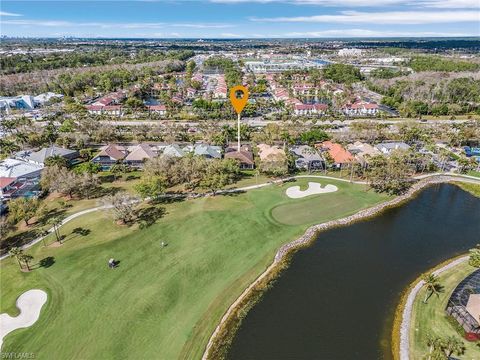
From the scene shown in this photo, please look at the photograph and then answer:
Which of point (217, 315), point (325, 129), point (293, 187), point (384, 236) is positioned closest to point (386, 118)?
point (325, 129)

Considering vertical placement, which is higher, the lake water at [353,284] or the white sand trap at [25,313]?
the white sand trap at [25,313]

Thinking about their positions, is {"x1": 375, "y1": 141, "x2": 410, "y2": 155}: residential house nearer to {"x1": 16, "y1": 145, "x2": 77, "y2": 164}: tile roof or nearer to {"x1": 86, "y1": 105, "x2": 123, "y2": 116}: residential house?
{"x1": 16, "y1": 145, "x2": 77, "y2": 164}: tile roof

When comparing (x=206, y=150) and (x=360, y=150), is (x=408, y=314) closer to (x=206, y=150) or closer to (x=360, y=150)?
(x=360, y=150)

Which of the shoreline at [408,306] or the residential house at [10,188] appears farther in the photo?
the residential house at [10,188]

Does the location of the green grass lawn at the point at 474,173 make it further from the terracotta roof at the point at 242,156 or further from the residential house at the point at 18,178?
the residential house at the point at 18,178

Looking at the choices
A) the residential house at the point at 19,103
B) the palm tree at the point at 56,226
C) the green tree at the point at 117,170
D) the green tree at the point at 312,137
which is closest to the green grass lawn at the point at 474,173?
the green tree at the point at 312,137

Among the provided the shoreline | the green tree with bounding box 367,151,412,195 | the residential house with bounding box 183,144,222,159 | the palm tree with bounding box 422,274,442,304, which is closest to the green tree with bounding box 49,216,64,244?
the residential house with bounding box 183,144,222,159

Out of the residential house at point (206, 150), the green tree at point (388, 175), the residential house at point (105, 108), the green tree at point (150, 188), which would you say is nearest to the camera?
the green tree at point (150, 188)

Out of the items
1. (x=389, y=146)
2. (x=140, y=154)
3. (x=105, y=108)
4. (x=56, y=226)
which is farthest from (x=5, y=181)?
(x=389, y=146)
